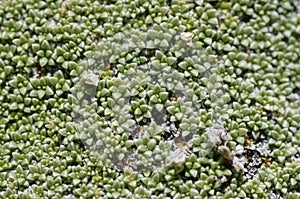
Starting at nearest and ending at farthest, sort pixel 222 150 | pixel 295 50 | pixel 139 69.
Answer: pixel 222 150, pixel 139 69, pixel 295 50

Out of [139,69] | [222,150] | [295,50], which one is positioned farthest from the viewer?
[295,50]

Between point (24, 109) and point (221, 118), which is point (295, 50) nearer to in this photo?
point (221, 118)

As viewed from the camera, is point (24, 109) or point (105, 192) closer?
point (105, 192)

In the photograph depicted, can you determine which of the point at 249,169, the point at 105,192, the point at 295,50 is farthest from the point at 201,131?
the point at 295,50

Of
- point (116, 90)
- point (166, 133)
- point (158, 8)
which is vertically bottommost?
point (166, 133)

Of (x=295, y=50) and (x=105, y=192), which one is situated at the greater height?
(x=295, y=50)
